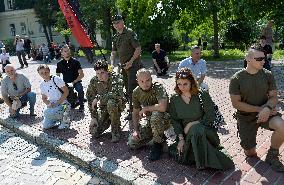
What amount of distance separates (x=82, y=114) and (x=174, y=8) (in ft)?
49.6

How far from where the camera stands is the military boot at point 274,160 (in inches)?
195

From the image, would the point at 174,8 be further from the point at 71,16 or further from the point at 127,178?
the point at 127,178

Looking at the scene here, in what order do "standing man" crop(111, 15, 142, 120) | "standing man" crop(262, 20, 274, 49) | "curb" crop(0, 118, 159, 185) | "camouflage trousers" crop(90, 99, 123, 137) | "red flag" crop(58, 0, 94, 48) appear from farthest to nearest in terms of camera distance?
"standing man" crop(262, 20, 274, 49), "red flag" crop(58, 0, 94, 48), "standing man" crop(111, 15, 142, 120), "camouflage trousers" crop(90, 99, 123, 137), "curb" crop(0, 118, 159, 185)

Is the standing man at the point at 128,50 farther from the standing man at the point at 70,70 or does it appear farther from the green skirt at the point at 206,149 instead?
the green skirt at the point at 206,149

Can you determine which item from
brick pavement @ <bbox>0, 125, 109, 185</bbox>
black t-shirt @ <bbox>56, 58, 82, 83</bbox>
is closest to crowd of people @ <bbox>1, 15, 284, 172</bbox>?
brick pavement @ <bbox>0, 125, 109, 185</bbox>

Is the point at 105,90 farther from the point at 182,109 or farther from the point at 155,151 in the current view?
the point at 182,109

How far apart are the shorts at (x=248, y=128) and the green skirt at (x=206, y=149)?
46cm

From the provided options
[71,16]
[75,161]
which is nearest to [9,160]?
[75,161]

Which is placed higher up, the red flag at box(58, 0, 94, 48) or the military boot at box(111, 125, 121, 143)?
the red flag at box(58, 0, 94, 48)

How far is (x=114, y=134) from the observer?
6.79m

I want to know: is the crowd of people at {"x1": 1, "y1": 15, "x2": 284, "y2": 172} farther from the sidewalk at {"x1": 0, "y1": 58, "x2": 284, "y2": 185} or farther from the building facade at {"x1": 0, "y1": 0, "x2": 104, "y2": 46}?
the building facade at {"x1": 0, "y1": 0, "x2": 104, "y2": 46}

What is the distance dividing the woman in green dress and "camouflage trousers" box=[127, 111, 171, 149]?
36cm

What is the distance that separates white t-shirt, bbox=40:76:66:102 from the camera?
8211mm

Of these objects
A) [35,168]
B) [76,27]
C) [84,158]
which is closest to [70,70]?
[76,27]
